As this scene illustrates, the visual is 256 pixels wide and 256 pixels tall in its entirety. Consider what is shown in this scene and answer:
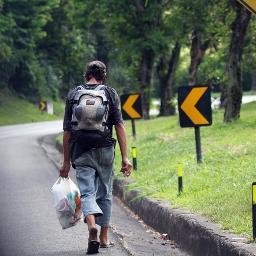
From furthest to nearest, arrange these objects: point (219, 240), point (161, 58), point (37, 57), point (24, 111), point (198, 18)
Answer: point (37, 57) → point (24, 111) → point (161, 58) → point (198, 18) → point (219, 240)

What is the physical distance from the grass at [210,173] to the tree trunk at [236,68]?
1.14 metres

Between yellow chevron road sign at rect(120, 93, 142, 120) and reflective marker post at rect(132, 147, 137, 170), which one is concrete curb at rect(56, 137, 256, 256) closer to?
reflective marker post at rect(132, 147, 137, 170)

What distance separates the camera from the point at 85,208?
8.20 meters

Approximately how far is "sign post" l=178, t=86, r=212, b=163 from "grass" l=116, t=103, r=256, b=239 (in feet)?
2.49

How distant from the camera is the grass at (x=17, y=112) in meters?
58.4

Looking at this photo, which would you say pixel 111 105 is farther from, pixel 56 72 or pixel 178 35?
pixel 56 72

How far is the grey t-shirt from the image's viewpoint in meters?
8.27

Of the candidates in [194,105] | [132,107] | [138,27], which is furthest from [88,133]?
[138,27]

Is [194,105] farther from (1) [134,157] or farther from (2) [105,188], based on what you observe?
(2) [105,188]

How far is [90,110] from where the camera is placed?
320 inches

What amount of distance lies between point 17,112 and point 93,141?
53.3 m

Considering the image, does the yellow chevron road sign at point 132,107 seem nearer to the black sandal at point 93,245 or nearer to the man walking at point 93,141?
the man walking at point 93,141

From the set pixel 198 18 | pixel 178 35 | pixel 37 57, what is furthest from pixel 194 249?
pixel 37 57

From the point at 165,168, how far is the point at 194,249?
235 inches
